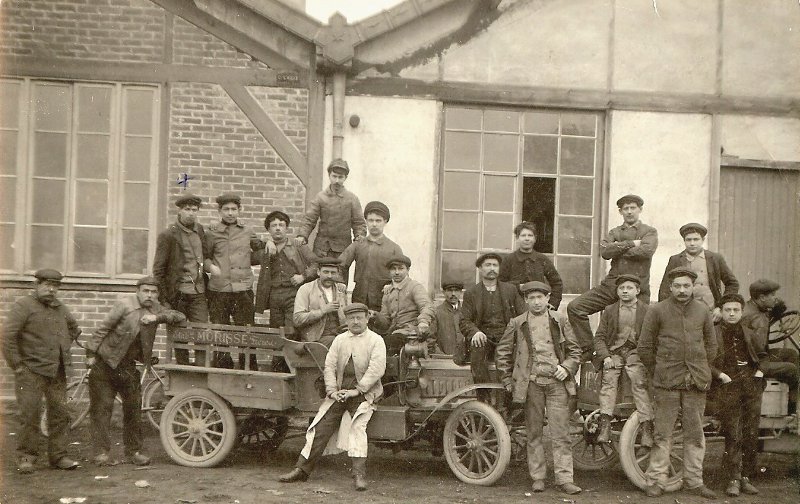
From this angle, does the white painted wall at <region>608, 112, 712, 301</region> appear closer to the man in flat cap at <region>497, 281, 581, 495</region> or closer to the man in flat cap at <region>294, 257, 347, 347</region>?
the man in flat cap at <region>497, 281, 581, 495</region>

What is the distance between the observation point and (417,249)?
32.2ft

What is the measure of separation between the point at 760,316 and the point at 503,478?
2624 millimetres

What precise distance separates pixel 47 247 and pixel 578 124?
21.3ft

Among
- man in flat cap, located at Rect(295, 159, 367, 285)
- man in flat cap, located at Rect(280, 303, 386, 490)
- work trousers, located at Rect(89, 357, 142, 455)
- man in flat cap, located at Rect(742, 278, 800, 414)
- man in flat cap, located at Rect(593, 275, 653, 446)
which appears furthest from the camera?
man in flat cap, located at Rect(295, 159, 367, 285)

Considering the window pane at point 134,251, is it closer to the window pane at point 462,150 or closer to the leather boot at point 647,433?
the window pane at point 462,150

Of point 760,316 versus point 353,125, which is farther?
point 353,125

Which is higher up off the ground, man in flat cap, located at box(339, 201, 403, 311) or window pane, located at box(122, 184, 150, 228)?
window pane, located at box(122, 184, 150, 228)

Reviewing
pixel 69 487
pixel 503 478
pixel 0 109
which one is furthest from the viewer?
pixel 0 109

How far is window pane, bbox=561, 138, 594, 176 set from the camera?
1026cm

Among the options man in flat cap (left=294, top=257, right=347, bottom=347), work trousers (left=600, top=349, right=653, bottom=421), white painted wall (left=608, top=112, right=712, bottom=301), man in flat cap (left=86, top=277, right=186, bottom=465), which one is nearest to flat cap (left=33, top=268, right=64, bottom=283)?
man in flat cap (left=86, top=277, right=186, bottom=465)

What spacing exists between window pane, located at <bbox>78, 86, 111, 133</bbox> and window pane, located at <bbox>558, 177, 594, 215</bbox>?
5.47 metres

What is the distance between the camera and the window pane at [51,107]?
9758 millimetres

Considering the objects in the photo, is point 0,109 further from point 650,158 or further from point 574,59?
point 650,158

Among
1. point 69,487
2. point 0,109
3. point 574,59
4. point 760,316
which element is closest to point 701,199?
point 574,59
